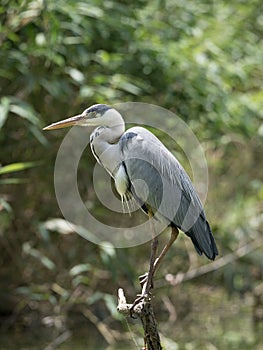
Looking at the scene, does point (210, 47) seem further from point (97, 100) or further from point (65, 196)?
point (65, 196)

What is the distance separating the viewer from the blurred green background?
5965 mm

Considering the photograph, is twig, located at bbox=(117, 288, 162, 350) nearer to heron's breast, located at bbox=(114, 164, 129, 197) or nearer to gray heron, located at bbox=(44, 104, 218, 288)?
gray heron, located at bbox=(44, 104, 218, 288)

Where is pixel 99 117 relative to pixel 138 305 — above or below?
above

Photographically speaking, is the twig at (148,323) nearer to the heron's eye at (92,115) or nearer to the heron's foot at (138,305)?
the heron's foot at (138,305)

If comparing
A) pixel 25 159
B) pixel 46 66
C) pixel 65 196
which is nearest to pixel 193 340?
pixel 65 196

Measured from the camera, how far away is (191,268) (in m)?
7.19

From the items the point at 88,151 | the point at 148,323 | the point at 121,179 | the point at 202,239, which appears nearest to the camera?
the point at 148,323

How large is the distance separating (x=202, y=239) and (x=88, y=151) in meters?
2.70

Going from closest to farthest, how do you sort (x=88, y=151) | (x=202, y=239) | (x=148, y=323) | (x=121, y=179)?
(x=148, y=323)
(x=202, y=239)
(x=121, y=179)
(x=88, y=151)

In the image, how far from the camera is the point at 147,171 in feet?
13.3

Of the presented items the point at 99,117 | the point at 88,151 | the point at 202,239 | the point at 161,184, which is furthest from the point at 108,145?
the point at 88,151

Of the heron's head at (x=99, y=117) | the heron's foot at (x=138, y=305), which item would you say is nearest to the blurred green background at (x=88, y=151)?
the heron's head at (x=99, y=117)

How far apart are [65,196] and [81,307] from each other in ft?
2.81

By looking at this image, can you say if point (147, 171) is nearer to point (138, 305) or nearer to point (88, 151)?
point (138, 305)
